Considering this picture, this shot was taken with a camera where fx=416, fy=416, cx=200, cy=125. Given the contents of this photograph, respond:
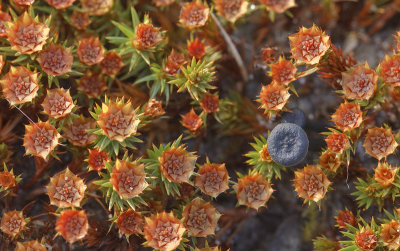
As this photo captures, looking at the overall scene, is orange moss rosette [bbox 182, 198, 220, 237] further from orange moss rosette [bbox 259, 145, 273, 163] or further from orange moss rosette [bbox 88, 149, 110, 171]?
orange moss rosette [bbox 88, 149, 110, 171]

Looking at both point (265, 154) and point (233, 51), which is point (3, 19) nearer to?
point (233, 51)

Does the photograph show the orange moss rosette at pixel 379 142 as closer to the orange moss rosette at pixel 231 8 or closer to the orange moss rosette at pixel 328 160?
the orange moss rosette at pixel 328 160

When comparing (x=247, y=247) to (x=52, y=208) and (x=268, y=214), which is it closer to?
(x=268, y=214)

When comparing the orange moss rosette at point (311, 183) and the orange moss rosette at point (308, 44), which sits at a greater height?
the orange moss rosette at point (308, 44)

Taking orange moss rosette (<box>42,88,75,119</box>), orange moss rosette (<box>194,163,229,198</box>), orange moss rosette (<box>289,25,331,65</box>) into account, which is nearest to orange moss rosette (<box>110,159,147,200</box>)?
orange moss rosette (<box>194,163,229,198</box>)

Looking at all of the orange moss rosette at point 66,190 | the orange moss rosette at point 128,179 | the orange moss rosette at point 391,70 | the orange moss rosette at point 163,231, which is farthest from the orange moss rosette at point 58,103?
the orange moss rosette at point 391,70

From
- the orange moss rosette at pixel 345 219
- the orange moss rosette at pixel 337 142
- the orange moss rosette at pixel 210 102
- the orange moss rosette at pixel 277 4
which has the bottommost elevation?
Result: the orange moss rosette at pixel 345 219

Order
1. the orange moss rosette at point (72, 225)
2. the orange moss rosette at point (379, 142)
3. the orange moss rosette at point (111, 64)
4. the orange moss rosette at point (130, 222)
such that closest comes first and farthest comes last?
the orange moss rosette at point (72, 225)
the orange moss rosette at point (130, 222)
the orange moss rosette at point (379, 142)
the orange moss rosette at point (111, 64)
